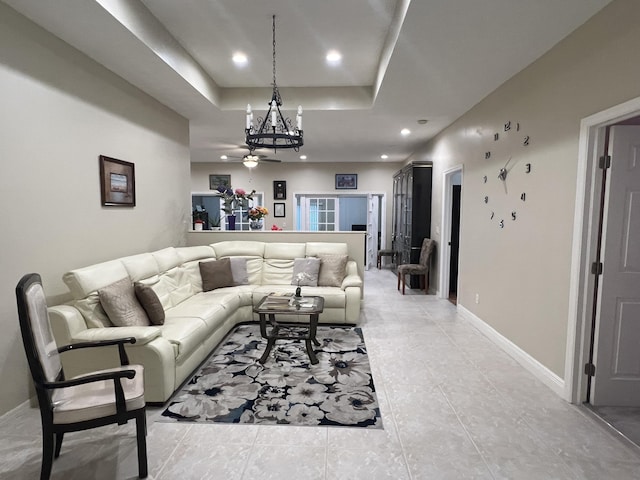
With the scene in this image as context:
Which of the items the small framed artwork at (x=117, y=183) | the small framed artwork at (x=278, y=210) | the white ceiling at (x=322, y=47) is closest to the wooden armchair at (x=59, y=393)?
the small framed artwork at (x=117, y=183)

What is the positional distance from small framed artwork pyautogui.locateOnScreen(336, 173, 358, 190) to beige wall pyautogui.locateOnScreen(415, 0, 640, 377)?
4877 mm

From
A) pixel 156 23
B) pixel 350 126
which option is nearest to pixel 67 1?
pixel 156 23

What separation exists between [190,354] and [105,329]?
697 millimetres

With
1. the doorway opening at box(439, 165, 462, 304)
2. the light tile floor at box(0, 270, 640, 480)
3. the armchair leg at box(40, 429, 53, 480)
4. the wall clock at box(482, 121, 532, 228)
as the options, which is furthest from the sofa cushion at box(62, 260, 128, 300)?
the doorway opening at box(439, 165, 462, 304)

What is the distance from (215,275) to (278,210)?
16.3ft

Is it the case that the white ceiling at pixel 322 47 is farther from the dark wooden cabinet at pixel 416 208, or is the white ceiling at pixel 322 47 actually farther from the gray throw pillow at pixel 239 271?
the gray throw pillow at pixel 239 271

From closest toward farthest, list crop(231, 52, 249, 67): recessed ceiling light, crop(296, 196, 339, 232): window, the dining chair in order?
1. crop(231, 52, 249, 67): recessed ceiling light
2. the dining chair
3. crop(296, 196, 339, 232): window

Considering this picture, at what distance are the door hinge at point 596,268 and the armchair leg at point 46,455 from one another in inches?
135

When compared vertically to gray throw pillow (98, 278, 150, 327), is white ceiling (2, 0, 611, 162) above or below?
above

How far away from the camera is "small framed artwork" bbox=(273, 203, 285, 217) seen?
916 cm

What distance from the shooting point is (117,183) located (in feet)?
11.4

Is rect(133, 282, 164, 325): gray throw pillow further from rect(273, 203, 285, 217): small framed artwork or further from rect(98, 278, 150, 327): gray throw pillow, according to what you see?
rect(273, 203, 285, 217): small framed artwork

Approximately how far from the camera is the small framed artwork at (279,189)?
9.09 metres

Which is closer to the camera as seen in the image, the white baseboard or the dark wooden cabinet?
the white baseboard
